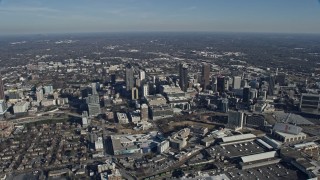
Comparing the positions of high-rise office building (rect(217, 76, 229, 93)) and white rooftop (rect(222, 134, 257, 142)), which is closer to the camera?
white rooftop (rect(222, 134, 257, 142))

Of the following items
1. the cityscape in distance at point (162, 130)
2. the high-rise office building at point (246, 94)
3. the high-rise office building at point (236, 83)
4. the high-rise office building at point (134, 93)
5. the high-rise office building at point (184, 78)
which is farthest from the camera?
the high-rise office building at point (236, 83)

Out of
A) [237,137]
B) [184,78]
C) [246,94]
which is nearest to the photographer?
[237,137]

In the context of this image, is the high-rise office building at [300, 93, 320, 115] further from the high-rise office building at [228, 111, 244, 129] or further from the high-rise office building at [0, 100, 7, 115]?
the high-rise office building at [0, 100, 7, 115]

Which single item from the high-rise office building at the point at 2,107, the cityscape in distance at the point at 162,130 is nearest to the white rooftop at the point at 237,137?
the cityscape in distance at the point at 162,130

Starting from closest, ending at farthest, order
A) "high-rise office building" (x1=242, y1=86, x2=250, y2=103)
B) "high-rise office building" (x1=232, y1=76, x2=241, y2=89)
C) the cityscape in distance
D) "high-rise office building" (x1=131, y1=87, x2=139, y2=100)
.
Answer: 1. the cityscape in distance
2. "high-rise office building" (x1=242, y1=86, x2=250, y2=103)
3. "high-rise office building" (x1=131, y1=87, x2=139, y2=100)
4. "high-rise office building" (x1=232, y1=76, x2=241, y2=89)

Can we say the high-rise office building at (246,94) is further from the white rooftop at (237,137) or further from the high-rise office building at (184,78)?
the white rooftop at (237,137)

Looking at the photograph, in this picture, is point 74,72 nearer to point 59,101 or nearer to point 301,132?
point 59,101

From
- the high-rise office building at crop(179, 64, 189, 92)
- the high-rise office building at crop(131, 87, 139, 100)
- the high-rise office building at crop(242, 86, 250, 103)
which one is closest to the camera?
the high-rise office building at crop(242, 86, 250, 103)

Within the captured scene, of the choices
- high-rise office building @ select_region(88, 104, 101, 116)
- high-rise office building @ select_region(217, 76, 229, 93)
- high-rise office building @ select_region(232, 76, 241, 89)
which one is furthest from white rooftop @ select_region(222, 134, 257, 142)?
high-rise office building @ select_region(232, 76, 241, 89)

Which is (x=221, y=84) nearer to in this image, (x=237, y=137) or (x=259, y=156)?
(x=237, y=137)

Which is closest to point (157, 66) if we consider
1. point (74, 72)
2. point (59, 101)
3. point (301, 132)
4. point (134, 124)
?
point (74, 72)

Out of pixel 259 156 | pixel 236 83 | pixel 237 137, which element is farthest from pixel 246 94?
pixel 259 156
